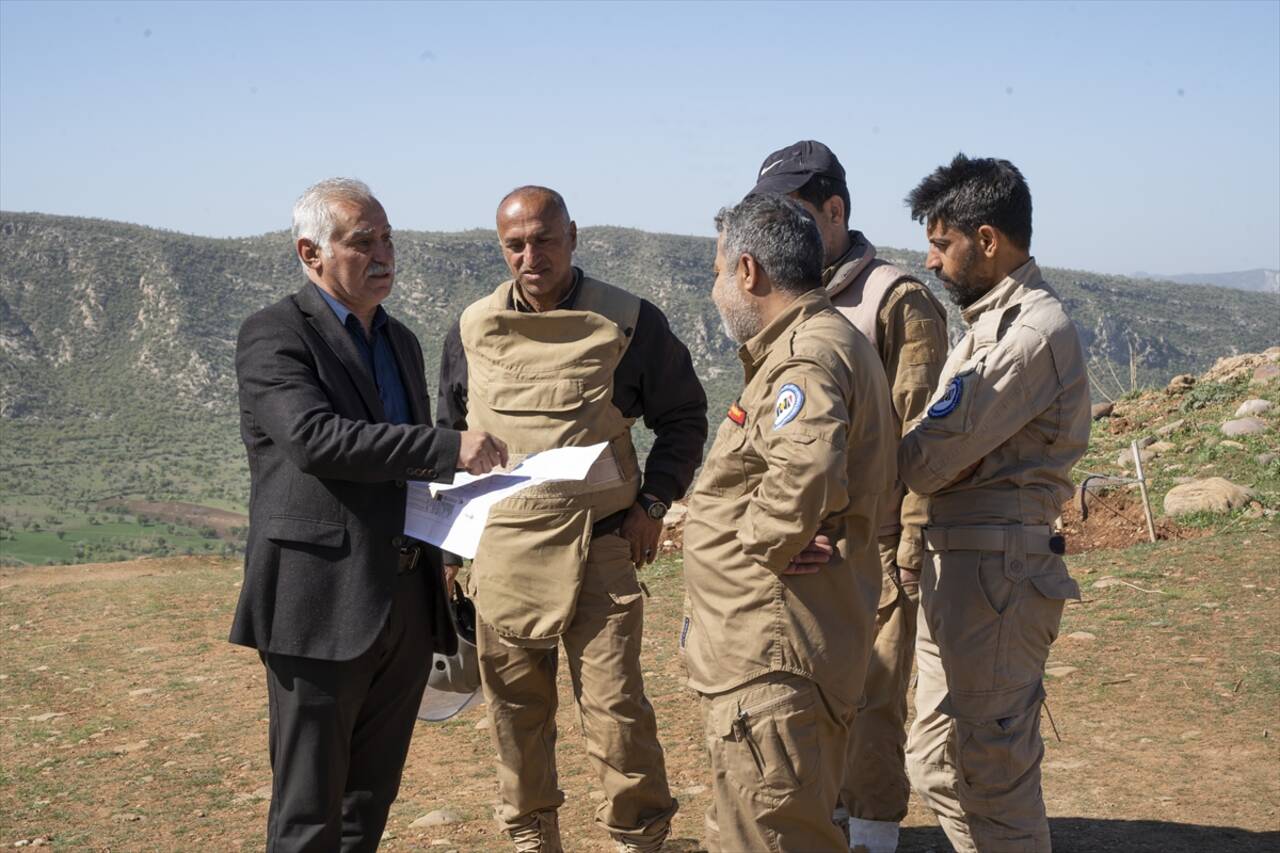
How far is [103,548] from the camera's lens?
26328 mm

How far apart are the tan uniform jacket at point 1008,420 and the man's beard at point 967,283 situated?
0.12 feet

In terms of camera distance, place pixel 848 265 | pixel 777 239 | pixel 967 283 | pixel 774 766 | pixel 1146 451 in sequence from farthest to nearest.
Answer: pixel 1146 451, pixel 848 265, pixel 967 283, pixel 777 239, pixel 774 766

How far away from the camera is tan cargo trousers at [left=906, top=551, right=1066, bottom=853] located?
124 inches

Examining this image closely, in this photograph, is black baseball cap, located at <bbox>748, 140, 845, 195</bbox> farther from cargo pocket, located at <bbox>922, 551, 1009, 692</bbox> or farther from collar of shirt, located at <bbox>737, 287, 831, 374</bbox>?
cargo pocket, located at <bbox>922, 551, 1009, 692</bbox>

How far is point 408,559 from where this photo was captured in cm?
323

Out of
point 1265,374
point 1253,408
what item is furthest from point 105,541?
point 1253,408

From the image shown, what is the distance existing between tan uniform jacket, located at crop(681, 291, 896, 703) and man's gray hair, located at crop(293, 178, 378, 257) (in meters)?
1.10

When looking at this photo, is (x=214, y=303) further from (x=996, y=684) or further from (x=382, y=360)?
Answer: (x=996, y=684)

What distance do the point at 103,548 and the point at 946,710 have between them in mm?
26086

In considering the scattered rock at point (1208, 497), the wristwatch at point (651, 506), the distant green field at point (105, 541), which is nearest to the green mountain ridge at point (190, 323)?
the distant green field at point (105, 541)

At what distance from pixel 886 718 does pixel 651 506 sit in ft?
3.19

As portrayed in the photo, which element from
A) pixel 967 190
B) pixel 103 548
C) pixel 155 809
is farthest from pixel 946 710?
pixel 103 548

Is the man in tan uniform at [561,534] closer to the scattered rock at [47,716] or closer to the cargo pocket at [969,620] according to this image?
the cargo pocket at [969,620]

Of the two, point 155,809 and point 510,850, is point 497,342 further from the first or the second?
point 155,809
